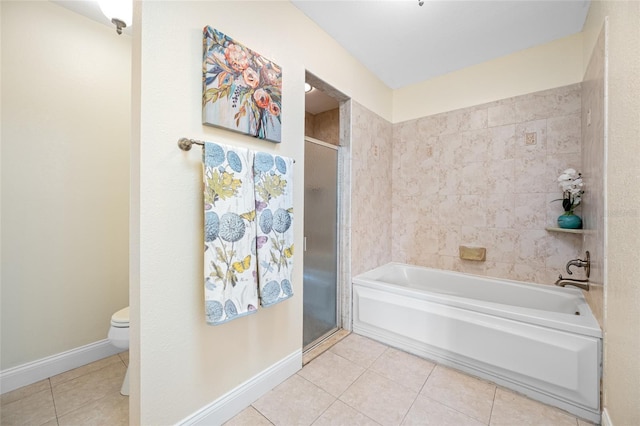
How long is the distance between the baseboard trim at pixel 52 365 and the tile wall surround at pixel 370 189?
6.99ft

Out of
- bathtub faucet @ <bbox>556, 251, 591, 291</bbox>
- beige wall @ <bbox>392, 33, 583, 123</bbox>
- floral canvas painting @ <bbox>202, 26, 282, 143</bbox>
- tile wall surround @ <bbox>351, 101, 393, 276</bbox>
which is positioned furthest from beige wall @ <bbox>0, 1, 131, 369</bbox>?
bathtub faucet @ <bbox>556, 251, 591, 291</bbox>

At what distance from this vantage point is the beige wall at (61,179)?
1.57m

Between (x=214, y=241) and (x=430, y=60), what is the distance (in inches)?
102

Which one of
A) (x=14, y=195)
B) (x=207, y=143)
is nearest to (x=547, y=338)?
(x=207, y=143)

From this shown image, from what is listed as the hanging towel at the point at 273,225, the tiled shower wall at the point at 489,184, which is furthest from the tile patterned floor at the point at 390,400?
the tiled shower wall at the point at 489,184

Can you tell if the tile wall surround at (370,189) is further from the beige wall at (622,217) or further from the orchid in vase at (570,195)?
the beige wall at (622,217)

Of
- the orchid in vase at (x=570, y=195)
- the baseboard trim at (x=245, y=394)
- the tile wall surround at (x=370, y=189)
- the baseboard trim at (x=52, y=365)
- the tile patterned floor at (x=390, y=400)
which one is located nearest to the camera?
the baseboard trim at (x=245, y=394)

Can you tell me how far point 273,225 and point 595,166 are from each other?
2.05 meters

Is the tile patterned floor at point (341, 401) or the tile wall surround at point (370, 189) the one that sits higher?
the tile wall surround at point (370, 189)

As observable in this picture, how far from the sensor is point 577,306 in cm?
186

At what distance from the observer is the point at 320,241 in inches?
86.5

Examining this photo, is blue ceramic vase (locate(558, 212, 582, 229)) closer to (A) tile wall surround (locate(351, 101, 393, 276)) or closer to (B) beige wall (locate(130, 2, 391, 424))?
(A) tile wall surround (locate(351, 101, 393, 276))

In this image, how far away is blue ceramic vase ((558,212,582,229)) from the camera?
1938 mm

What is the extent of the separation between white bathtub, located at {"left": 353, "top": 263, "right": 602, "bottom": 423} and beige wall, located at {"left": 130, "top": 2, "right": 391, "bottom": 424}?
3.80 ft
